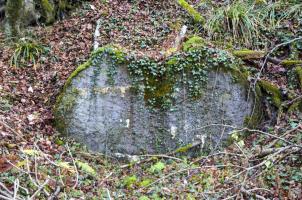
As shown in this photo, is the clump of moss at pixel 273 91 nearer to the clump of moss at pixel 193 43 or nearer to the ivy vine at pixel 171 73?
the ivy vine at pixel 171 73

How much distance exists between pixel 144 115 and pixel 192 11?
2933mm

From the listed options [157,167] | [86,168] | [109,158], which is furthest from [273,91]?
[86,168]

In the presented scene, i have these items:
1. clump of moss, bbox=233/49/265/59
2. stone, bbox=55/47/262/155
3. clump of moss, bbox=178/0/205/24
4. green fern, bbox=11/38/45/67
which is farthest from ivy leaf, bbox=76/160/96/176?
clump of moss, bbox=178/0/205/24

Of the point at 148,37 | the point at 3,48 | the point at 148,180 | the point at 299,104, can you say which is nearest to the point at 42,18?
the point at 3,48

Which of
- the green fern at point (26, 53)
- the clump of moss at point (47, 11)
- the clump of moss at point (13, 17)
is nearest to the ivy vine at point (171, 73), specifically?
the green fern at point (26, 53)

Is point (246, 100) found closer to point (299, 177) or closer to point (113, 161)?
point (299, 177)

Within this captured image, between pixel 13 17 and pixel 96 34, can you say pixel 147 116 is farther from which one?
pixel 13 17

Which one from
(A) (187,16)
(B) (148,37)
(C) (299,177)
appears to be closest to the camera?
(C) (299,177)

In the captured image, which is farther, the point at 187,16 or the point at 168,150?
the point at 187,16

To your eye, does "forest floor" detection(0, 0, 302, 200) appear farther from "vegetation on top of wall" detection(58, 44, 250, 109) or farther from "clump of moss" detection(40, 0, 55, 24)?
"vegetation on top of wall" detection(58, 44, 250, 109)

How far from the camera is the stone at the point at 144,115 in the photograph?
21.6 feet

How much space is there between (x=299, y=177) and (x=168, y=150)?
2.37 meters

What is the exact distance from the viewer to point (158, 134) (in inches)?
261

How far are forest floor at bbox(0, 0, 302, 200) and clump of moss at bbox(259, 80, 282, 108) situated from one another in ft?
0.34
